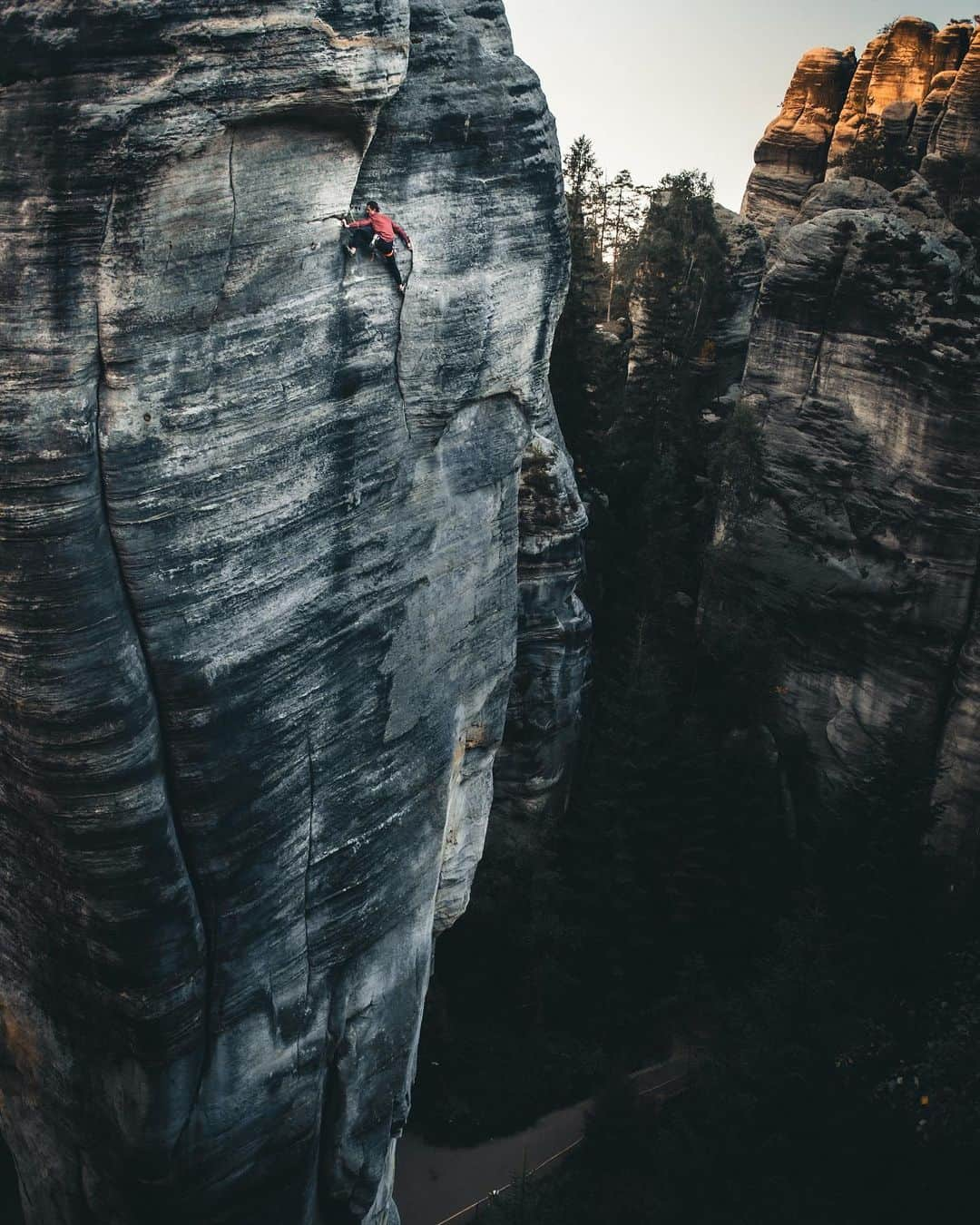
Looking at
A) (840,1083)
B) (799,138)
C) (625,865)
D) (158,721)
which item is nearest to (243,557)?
(158,721)

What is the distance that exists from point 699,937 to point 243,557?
15.4m

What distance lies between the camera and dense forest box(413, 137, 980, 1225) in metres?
18.4

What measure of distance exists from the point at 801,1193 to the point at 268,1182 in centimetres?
886

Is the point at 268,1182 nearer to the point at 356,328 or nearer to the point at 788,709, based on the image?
the point at 356,328

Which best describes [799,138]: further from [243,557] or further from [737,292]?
[243,557]

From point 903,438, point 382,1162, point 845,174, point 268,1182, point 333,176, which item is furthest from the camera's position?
point 845,174

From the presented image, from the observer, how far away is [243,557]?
10.6m

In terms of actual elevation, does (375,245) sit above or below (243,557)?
above

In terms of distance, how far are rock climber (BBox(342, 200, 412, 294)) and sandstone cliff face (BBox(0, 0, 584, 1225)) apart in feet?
0.54

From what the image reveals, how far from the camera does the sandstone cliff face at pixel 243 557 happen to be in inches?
368

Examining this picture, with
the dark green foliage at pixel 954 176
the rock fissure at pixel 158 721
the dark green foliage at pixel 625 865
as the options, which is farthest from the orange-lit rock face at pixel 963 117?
the rock fissure at pixel 158 721

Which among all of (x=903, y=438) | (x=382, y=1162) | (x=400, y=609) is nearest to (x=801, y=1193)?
(x=382, y=1162)

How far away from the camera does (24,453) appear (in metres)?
9.33

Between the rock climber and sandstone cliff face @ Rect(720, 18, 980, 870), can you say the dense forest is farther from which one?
the rock climber
